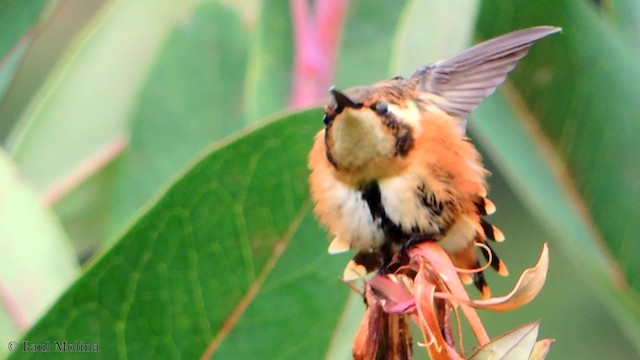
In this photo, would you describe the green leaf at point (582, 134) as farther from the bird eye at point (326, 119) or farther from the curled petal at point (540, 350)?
the curled petal at point (540, 350)

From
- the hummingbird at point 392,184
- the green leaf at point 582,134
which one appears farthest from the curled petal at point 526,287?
the green leaf at point 582,134

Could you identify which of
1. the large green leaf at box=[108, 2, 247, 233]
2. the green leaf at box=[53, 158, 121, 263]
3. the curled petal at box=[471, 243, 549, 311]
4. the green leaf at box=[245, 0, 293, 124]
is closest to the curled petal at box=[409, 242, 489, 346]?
the curled petal at box=[471, 243, 549, 311]

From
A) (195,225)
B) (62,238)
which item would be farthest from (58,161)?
(195,225)

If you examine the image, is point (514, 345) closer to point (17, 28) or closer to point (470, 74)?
point (470, 74)

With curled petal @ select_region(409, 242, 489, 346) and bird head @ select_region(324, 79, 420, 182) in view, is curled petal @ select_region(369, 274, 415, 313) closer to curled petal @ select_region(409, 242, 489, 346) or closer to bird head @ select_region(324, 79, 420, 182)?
curled petal @ select_region(409, 242, 489, 346)

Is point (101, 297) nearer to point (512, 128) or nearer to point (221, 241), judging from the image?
point (221, 241)
